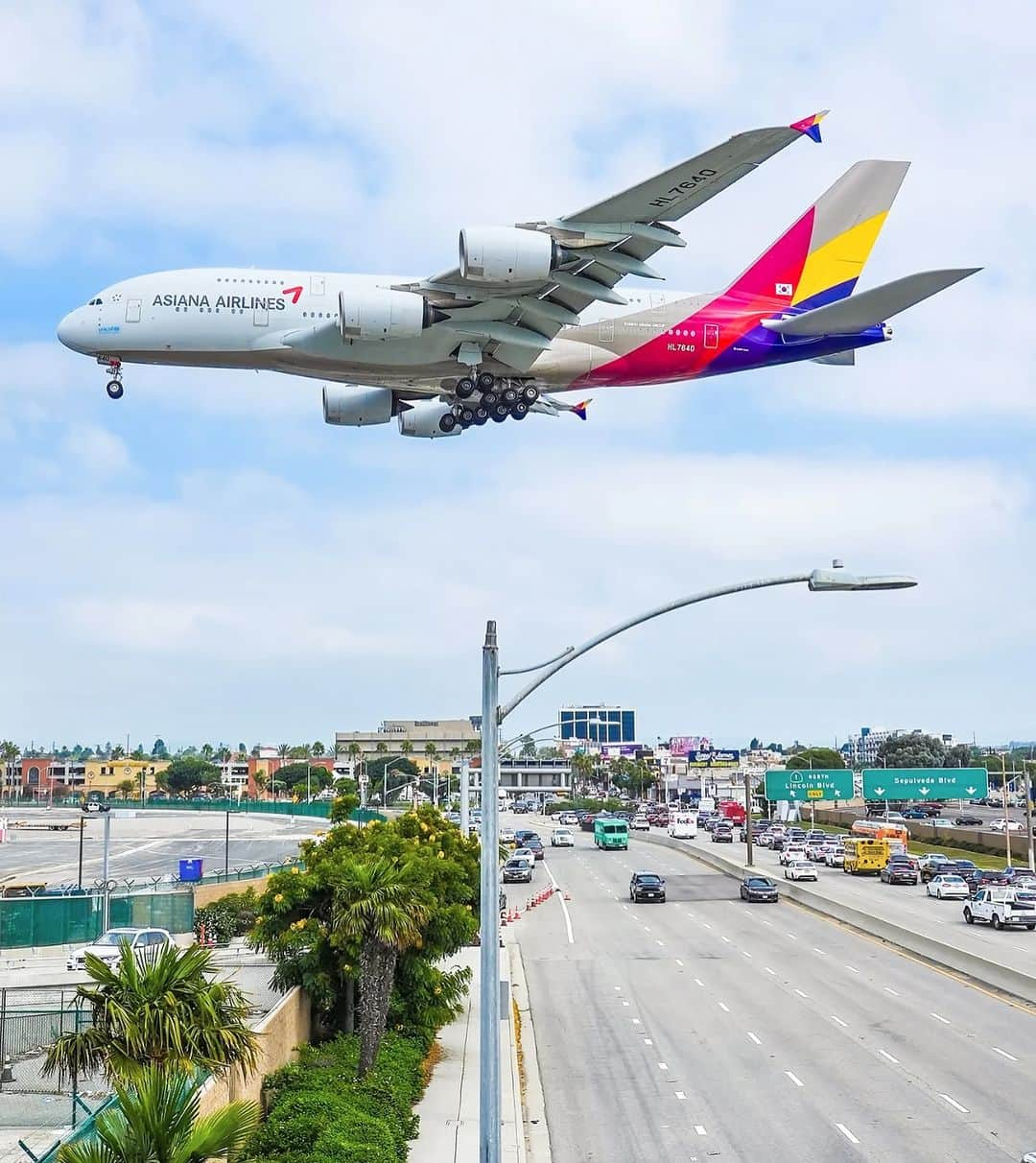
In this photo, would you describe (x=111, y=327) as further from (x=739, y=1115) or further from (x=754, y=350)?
(x=739, y=1115)

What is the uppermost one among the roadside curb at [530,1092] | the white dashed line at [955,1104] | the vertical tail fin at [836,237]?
the vertical tail fin at [836,237]

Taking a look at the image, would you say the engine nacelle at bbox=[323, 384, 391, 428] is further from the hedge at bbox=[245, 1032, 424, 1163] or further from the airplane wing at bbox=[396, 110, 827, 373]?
the hedge at bbox=[245, 1032, 424, 1163]

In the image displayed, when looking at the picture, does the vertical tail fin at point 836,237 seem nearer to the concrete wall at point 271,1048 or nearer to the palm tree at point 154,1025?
the concrete wall at point 271,1048

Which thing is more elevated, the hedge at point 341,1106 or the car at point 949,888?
the hedge at point 341,1106

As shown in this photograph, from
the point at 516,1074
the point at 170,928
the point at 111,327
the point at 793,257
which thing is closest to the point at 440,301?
the point at 111,327

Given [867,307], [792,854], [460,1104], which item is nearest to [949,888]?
[792,854]

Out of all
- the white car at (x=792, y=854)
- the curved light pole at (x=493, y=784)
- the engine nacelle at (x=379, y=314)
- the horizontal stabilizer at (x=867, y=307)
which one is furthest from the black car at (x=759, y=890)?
the curved light pole at (x=493, y=784)

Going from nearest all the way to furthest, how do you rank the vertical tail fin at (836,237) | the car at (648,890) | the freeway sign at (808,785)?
1. the vertical tail fin at (836,237)
2. the car at (648,890)
3. the freeway sign at (808,785)
